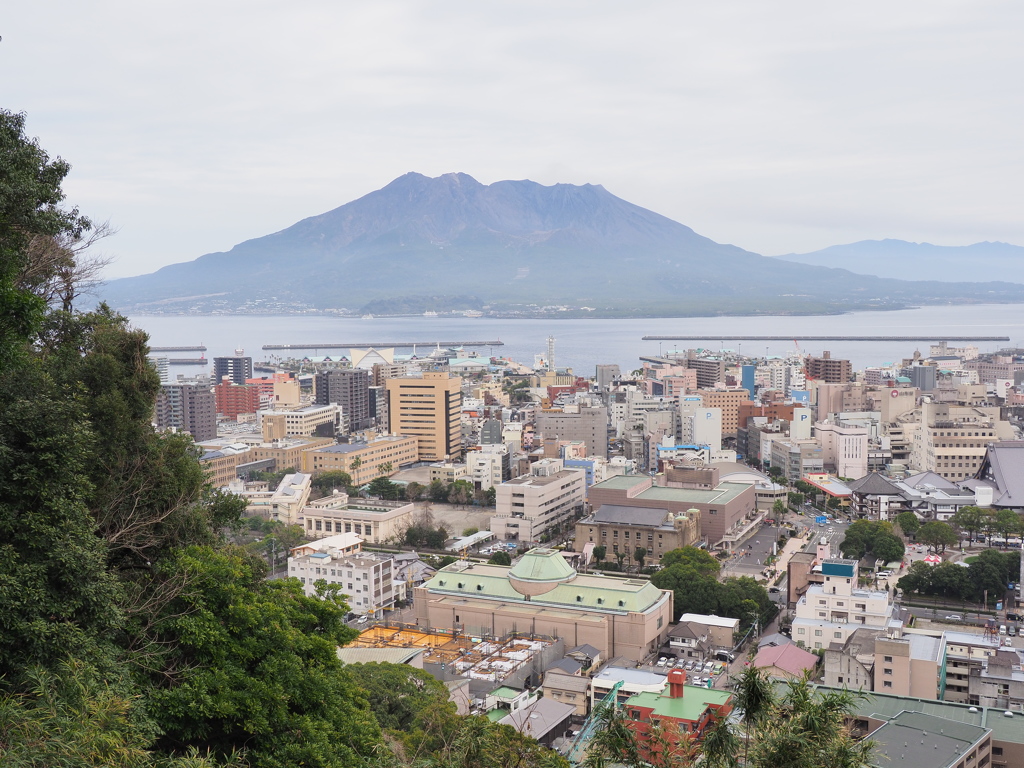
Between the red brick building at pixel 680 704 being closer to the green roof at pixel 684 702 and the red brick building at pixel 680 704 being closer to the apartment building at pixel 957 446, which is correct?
the green roof at pixel 684 702

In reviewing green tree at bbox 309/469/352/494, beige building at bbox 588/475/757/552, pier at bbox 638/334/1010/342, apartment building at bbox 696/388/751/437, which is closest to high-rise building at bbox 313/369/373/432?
green tree at bbox 309/469/352/494

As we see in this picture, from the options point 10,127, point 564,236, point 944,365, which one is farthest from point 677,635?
point 564,236

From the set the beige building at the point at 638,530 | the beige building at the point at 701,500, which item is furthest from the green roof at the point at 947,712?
the beige building at the point at 701,500

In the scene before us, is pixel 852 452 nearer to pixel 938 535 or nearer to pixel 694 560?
pixel 938 535

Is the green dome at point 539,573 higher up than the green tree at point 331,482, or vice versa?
the green dome at point 539,573

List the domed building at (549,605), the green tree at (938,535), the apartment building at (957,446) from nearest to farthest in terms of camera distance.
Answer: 1. the domed building at (549,605)
2. the green tree at (938,535)
3. the apartment building at (957,446)

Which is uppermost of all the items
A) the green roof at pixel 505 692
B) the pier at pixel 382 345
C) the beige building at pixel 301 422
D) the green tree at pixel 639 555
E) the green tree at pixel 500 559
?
the pier at pixel 382 345

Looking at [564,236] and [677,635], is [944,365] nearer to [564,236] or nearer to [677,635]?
[677,635]
